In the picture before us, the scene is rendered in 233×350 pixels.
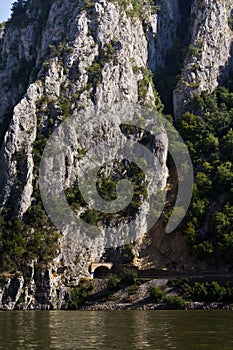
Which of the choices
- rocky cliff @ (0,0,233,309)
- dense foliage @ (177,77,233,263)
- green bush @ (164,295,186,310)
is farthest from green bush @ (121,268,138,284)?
dense foliage @ (177,77,233,263)

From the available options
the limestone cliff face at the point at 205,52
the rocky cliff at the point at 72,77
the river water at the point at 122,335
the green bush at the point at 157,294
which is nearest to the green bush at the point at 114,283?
the rocky cliff at the point at 72,77

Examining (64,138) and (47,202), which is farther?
(64,138)

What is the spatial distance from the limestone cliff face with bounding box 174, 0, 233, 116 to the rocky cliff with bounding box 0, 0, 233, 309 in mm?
179

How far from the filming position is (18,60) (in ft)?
368

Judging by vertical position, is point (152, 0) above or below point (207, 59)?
above

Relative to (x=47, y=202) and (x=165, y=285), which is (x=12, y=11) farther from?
(x=165, y=285)

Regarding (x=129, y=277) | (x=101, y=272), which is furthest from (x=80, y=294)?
(x=101, y=272)

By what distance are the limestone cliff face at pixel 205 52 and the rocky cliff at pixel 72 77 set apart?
0.59 feet

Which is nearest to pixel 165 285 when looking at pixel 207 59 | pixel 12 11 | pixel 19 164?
pixel 19 164

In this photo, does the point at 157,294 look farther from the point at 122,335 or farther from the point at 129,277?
the point at 122,335

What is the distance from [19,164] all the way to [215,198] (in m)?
27.9

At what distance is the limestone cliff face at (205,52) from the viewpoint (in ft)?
337

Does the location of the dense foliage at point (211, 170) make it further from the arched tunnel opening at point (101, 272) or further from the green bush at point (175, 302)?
the green bush at point (175, 302)

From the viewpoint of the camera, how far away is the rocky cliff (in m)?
79.1
